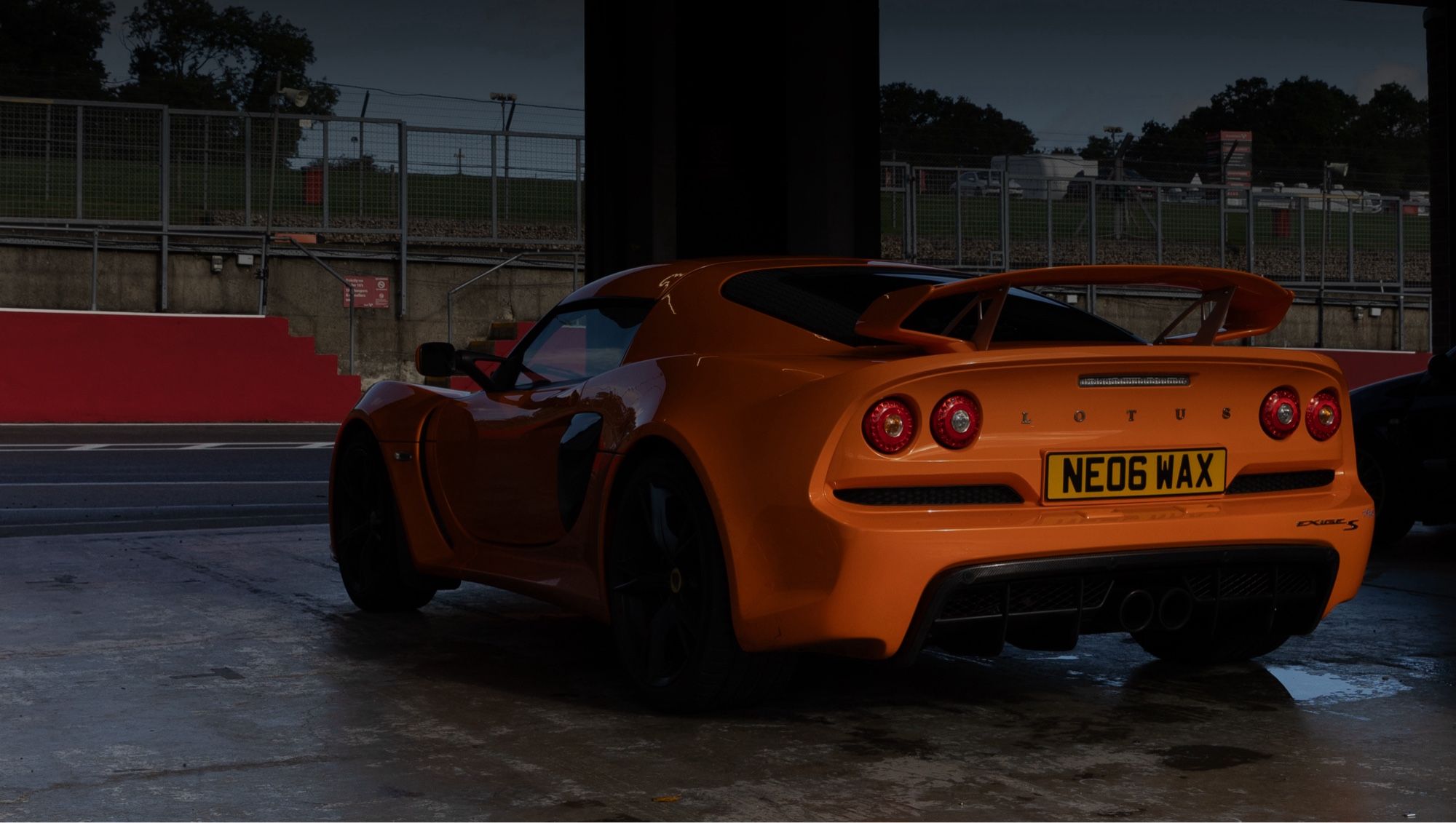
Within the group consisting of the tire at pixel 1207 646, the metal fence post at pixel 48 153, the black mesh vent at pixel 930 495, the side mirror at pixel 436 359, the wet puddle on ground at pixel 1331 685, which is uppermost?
the metal fence post at pixel 48 153

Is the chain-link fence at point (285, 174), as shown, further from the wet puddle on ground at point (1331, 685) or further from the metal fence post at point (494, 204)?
the wet puddle on ground at point (1331, 685)

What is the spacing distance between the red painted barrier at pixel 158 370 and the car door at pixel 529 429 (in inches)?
778

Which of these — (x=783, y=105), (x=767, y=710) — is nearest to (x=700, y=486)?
(x=767, y=710)

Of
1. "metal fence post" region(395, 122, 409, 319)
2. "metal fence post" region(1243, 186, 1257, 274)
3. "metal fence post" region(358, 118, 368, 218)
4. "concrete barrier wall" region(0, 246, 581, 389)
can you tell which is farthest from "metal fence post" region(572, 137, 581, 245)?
"metal fence post" region(1243, 186, 1257, 274)

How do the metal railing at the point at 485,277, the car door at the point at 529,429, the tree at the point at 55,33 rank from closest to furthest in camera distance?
the car door at the point at 529,429 → the metal railing at the point at 485,277 → the tree at the point at 55,33

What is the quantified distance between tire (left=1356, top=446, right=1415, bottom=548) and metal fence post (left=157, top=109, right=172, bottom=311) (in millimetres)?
20134

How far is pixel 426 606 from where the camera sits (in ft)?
20.7

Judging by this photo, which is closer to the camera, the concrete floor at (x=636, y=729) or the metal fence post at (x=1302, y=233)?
the concrete floor at (x=636, y=729)

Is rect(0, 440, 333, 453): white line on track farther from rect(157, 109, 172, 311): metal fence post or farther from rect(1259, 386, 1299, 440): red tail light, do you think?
rect(1259, 386, 1299, 440): red tail light

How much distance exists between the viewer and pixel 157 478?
1386 cm

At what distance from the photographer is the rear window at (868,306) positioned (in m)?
4.42

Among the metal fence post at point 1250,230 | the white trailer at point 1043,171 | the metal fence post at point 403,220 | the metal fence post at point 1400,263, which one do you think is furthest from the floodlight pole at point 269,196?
the metal fence post at point 1400,263

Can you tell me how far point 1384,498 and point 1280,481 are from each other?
4.53m

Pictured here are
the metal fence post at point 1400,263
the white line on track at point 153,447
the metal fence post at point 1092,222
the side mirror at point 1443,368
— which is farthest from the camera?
the metal fence post at point 1400,263
